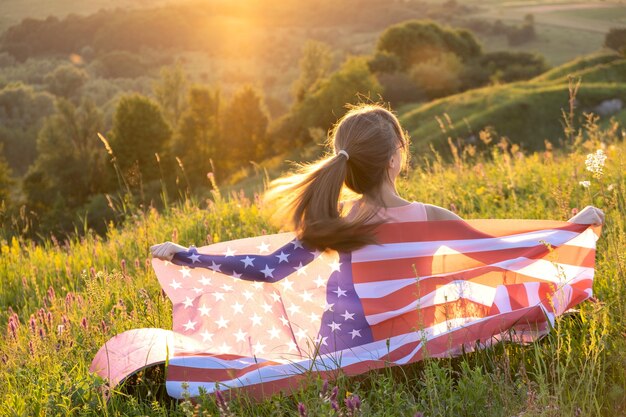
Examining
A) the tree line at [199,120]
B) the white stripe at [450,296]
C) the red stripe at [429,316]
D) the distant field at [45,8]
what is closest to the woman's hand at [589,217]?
the white stripe at [450,296]

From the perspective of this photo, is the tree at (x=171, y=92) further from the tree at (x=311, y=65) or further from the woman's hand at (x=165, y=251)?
the woman's hand at (x=165, y=251)

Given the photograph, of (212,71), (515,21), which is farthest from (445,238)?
(212,71)

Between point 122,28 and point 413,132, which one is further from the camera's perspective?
point 122,28

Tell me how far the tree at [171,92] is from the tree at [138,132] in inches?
475

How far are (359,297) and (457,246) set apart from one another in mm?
853

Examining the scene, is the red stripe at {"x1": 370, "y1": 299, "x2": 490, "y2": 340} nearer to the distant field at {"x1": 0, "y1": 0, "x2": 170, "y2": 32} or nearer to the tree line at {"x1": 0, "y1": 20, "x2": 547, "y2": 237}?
the tree line at {"x1": 0, "y1": 20, "x2": 547, "y2": 237}

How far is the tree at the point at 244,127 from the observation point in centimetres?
6253

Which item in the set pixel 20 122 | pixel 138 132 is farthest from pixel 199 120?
pixel 20 122

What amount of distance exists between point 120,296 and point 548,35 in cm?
11033

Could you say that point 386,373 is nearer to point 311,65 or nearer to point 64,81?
point 311,65

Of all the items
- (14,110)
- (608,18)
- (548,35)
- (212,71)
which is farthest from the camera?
(212,71)

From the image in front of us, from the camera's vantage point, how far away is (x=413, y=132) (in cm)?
4338

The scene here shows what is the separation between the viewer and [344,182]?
16.5 ft

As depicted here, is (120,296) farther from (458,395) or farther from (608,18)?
(608,18)
